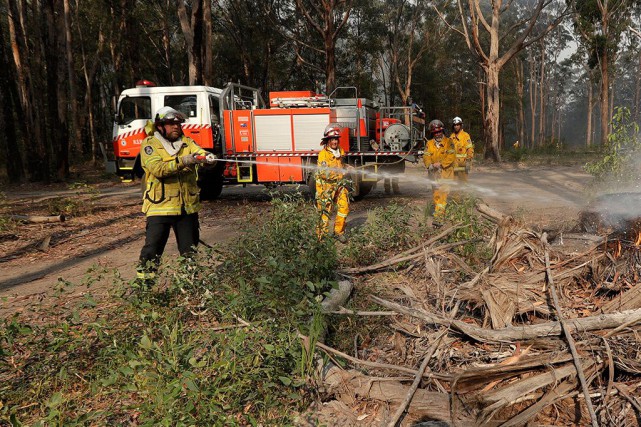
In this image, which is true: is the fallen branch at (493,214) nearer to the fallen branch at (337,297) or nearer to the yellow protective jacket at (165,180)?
the fallen branch at (337,297)

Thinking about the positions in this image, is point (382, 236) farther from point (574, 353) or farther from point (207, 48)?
point (207, 48)

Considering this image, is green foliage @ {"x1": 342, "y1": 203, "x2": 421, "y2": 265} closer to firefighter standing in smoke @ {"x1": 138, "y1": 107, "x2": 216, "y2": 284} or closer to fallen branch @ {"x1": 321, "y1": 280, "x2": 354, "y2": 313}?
fallen branch @ {"x1": 321, "y1": 280, "x2": 354, "y2": 313}

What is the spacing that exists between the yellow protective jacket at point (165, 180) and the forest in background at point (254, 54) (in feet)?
34.8

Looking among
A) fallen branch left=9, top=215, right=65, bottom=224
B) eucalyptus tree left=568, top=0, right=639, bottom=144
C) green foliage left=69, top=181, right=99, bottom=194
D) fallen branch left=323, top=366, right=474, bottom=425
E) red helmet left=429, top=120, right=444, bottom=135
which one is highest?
eucalyptus tree left=568, top=0, right=639, bottom=144

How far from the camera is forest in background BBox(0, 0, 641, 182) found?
55.2 feet

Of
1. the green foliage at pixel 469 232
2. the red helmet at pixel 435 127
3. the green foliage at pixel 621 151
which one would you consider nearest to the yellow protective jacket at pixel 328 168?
the green foliage at pixel 469 232

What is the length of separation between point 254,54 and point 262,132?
2208cm

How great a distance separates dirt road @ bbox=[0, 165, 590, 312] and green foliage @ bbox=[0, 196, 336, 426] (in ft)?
1.90

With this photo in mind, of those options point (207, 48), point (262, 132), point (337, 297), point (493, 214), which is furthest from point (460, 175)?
point (207, 48)

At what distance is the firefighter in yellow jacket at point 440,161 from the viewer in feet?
24.4

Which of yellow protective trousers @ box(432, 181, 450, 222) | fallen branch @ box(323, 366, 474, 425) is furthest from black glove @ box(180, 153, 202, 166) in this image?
yellow protective trousers @ box(432, 181, 450, 222)

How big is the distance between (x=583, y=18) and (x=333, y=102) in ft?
66.6

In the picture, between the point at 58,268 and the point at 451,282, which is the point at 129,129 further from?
the point at 451,282

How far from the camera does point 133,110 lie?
11.4 meters
